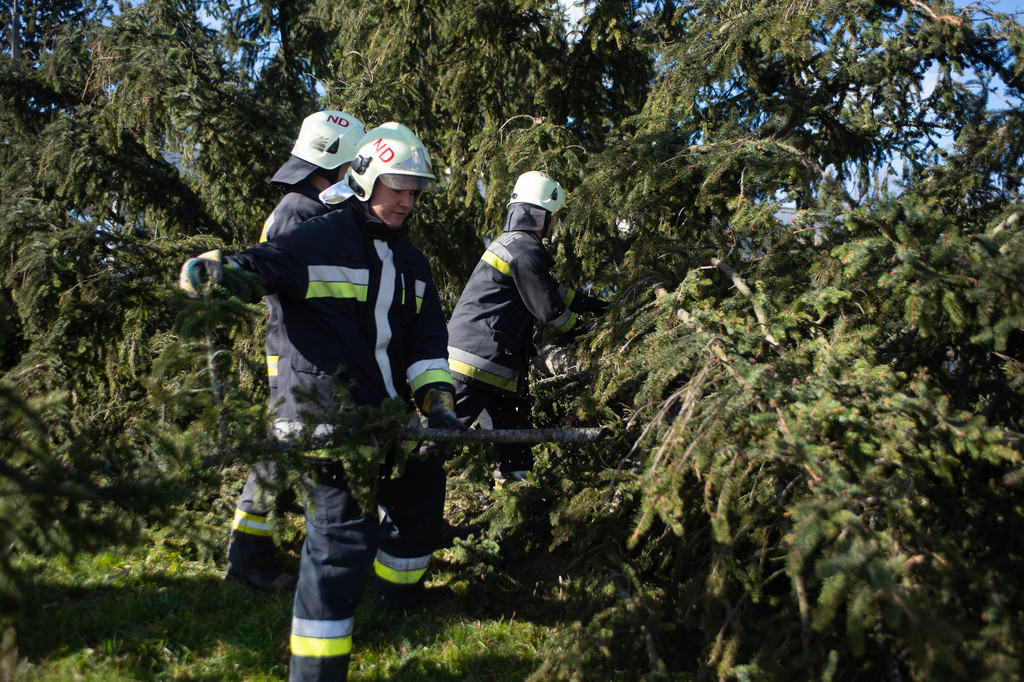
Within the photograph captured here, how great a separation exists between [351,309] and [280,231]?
627mm

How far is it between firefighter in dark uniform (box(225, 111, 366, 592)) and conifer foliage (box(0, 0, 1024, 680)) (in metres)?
0.26

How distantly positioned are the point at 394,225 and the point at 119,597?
2130 millimetres

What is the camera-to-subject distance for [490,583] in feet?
11.6

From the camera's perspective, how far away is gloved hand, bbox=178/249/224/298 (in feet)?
7.41

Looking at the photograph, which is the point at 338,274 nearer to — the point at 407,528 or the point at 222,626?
the point at 407,528

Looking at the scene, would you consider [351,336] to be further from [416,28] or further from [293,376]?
[416,28]

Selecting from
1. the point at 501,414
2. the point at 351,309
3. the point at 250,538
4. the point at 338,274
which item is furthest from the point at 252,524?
the point at 501,414

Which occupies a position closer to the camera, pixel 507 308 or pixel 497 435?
pixel 497 435

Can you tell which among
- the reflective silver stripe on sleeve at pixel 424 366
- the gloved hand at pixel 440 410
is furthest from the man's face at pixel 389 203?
the gloved hand at pixel 440 410

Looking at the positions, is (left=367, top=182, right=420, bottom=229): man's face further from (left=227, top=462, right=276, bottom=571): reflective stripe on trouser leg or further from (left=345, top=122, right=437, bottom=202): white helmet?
(left=227, top=462, right=276, bottom=571): reflective stripe on trouser leg

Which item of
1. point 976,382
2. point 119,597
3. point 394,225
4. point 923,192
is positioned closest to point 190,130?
point 394,225

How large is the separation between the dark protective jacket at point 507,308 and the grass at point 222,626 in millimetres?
1084

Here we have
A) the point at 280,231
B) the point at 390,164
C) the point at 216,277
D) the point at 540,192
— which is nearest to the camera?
the point at 216,277

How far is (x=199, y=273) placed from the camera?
7.51 feet
